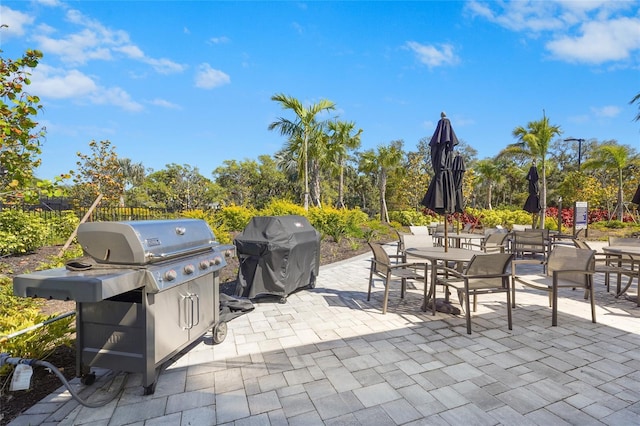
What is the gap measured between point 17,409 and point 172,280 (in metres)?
1.27

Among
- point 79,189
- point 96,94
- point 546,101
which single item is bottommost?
point 79,189

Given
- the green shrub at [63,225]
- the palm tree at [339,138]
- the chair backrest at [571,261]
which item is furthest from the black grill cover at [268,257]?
the palm tree at [339,138]

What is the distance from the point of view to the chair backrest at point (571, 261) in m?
3.75

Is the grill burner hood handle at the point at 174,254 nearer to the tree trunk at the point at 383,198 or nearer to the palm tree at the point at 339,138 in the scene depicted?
the palm tree at the point at 339,138

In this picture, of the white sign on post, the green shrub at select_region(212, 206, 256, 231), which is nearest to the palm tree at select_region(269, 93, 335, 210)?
the green shrub at select_region(212, 206, 256, 231)

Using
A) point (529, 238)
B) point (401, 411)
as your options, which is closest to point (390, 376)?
point (401, 411)

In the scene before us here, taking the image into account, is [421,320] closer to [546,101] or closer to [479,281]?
[479,281]

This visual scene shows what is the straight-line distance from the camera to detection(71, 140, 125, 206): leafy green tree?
11.0 metres

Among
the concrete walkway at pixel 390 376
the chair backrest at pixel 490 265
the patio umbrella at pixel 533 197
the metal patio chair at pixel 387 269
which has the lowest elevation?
the concrete walkway at pixel 390 376

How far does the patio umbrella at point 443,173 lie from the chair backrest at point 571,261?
1.31 m

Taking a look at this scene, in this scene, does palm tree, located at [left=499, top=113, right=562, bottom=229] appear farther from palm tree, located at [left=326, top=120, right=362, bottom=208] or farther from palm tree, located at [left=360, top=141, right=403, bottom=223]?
palm tree, located at [left=326, top=120, right=362, bottom=208]

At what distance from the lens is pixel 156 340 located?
2.16 metres

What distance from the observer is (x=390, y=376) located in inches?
99.4

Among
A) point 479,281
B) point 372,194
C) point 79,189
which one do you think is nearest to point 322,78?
point 79,189
